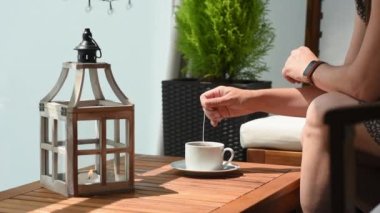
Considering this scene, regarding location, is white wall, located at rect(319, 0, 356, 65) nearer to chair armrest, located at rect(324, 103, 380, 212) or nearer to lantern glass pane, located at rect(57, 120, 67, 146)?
lantern glass pane, located at rect(57, 120, 67, 146)

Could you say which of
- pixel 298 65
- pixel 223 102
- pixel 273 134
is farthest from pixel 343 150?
pixel 273 134

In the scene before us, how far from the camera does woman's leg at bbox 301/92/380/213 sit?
1755mm

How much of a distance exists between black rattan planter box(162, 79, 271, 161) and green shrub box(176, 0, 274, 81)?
0.10 m

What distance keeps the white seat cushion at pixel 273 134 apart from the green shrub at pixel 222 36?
459mm

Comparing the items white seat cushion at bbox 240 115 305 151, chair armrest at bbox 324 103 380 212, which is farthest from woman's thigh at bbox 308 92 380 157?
white seat cushion at bbox 240 115 305 151

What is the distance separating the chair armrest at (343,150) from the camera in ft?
3.09

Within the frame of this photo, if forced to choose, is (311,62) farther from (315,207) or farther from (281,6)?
(281,6)

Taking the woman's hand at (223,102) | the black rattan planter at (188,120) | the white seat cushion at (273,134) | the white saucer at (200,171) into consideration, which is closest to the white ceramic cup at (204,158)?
the white saucer at (200,171)

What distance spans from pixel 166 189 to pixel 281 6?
2.29 m

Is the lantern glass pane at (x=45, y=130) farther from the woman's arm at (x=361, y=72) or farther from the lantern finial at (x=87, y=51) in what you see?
the woman's arm at (x=361, y=72)

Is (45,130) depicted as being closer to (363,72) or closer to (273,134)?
(363,72)

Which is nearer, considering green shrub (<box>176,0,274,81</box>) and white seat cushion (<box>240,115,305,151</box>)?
white seat cushion (<box>240,115,305,151</box>)

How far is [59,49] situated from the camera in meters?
2.94

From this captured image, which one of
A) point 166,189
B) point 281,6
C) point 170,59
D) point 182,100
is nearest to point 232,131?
point 182,100
